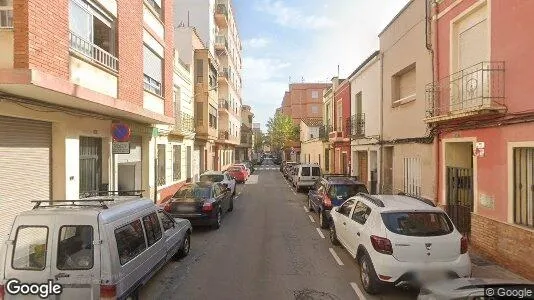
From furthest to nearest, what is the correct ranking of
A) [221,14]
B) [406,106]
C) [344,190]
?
[221,14]
[406,106]
[344,190]

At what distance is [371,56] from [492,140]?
10.6 metres

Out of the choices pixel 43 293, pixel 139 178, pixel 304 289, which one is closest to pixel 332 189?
pixel 304 289

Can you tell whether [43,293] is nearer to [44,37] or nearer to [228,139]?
[44,37]

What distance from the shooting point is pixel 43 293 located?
4.92m

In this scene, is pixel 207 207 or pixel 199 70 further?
pixel 199 70

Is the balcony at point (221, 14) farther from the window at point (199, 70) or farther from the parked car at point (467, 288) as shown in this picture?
the parked car at point (467, 288)

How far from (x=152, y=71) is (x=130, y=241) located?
10219mm

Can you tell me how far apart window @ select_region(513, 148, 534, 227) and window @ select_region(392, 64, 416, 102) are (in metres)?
6.28

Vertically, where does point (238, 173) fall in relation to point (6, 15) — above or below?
below

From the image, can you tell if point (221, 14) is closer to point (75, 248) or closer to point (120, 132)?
point (120, 132)

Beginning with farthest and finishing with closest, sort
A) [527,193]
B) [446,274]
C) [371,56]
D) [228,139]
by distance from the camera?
[228,139] < [371,56] < [527,193] < [446,274]

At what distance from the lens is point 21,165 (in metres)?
8.48

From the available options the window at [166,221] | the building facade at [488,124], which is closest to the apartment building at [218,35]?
the building facade at [488,124]

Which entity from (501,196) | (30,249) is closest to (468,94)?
(501,196)
